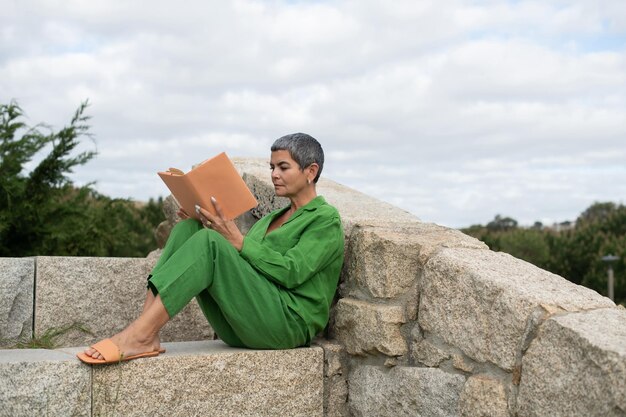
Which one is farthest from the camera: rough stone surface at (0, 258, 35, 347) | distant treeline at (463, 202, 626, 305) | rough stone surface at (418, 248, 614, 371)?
distant treeline at (463, 202, 626, 305)

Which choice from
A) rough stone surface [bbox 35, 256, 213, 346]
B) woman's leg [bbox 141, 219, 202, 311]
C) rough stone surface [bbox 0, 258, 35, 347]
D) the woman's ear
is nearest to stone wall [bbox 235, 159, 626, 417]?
the woman's ear

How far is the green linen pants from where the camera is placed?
3281mm

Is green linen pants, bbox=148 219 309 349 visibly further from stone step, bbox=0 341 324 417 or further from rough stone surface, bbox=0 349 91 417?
rough stone surface, bbox=0 349 91 417

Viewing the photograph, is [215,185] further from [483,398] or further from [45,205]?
[45,205]

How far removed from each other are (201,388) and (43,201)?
4.07 metres

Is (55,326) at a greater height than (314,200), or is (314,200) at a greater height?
(314,200)

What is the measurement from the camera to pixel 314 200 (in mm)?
3721

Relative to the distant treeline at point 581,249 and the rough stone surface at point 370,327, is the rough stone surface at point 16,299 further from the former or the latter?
the distant treeline at point 581,249

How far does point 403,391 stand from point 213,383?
819 millimetres

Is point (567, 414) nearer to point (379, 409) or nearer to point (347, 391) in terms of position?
point (379, 409)

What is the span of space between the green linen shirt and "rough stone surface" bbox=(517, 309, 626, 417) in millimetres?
1084

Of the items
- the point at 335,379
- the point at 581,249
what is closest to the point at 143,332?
the point at 335,379

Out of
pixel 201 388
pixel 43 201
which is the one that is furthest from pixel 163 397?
pixel 43 201

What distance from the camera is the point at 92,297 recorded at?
443cm
